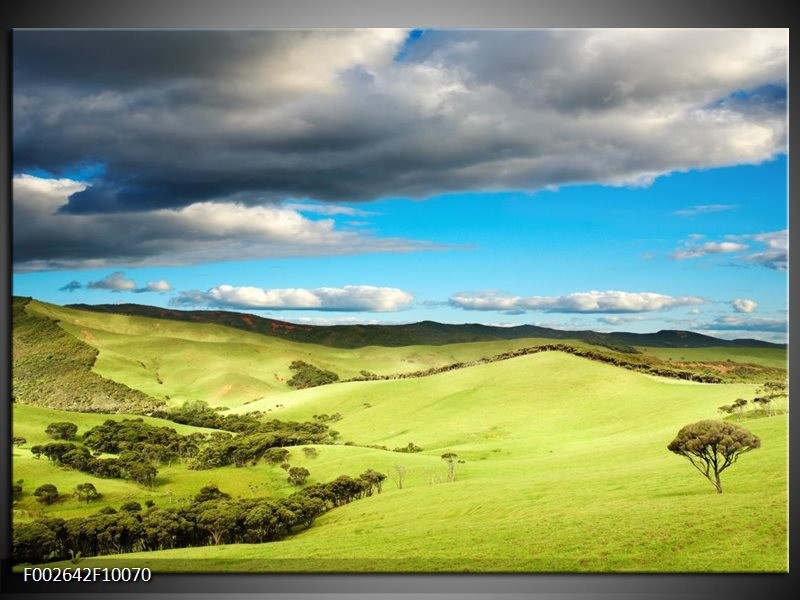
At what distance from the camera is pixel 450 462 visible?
28.9 feet

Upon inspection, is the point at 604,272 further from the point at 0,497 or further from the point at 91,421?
the point at 0,497

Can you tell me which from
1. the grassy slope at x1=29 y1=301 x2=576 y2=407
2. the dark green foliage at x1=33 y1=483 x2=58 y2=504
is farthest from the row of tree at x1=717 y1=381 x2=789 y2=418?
the dark green foliage at x1=33 y1=483 x2=58 y2=504

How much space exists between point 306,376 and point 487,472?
2.94m

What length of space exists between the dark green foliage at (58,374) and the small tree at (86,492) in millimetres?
1121

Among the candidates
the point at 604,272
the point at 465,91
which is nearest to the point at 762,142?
the point at 604,272

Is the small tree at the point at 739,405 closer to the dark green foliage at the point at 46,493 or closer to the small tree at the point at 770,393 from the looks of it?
the small tree at the point at 770,393

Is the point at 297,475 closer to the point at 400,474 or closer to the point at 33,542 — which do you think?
the point at 400,474

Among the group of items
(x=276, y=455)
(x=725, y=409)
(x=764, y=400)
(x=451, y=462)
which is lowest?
(x=451, y=462)

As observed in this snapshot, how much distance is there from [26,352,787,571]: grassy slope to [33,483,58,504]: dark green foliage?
88cm

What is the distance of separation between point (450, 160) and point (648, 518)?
4.98 m

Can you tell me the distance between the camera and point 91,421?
8672 millimetres

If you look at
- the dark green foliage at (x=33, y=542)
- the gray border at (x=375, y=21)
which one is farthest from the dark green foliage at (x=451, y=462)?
the dark green foliage at (x=33, y=542)

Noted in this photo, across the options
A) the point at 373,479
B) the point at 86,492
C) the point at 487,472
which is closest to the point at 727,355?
the point at 487,472

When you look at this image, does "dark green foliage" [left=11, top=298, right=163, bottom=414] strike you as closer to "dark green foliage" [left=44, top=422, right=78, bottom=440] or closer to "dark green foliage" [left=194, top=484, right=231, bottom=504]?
"dark green foliage" [left=44, top=422, right=78, bottom=440]
